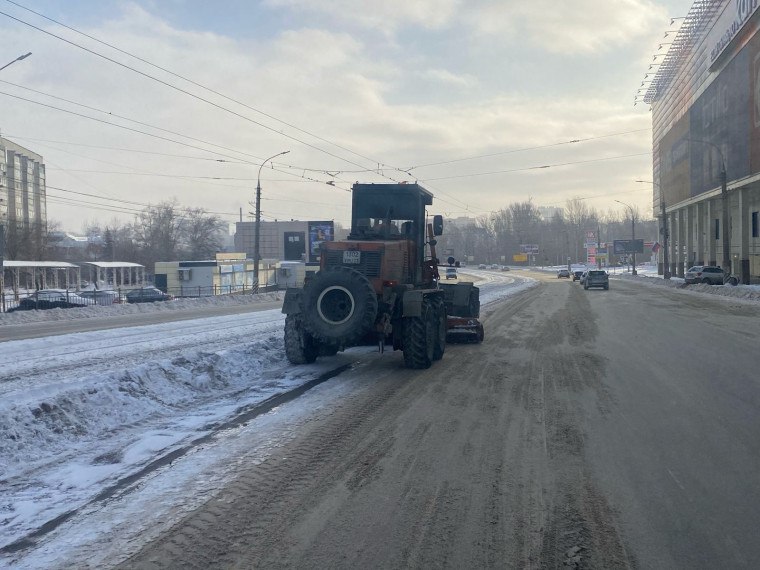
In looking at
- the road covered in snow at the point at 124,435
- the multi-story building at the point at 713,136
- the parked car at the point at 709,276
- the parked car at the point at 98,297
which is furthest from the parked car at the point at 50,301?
the parked car at the point at 709,276

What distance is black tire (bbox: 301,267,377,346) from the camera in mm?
11328

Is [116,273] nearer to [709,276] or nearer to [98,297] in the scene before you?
[98,297]

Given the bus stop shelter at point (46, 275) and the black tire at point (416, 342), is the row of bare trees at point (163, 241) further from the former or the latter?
the black tire at point (416, 342)

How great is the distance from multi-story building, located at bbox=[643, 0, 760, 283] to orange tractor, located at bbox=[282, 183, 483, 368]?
38.3 meters

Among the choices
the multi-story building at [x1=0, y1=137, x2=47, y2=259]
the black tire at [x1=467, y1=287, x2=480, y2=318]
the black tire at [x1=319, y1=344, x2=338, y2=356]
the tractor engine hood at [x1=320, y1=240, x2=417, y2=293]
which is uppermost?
the multi-story building at [x1=0, y1=137, x2=47, y2=259]

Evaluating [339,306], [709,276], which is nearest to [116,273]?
[709,276]

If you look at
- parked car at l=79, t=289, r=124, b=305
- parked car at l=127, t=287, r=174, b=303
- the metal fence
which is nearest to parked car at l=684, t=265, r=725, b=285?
the metal fence

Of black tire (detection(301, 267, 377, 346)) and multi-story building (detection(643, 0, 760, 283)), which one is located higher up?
multi-story building (detection(643, 0, 760, 283))

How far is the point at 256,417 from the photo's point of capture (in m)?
8.43

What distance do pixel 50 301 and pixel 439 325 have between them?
30289 mm

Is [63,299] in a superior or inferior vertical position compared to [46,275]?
inferior

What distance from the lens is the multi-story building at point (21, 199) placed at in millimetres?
68438

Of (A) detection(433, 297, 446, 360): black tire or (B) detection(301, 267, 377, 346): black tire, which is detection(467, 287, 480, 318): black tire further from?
(B) detection(301, 267, 377, 346): black tire

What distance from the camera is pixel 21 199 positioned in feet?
320
